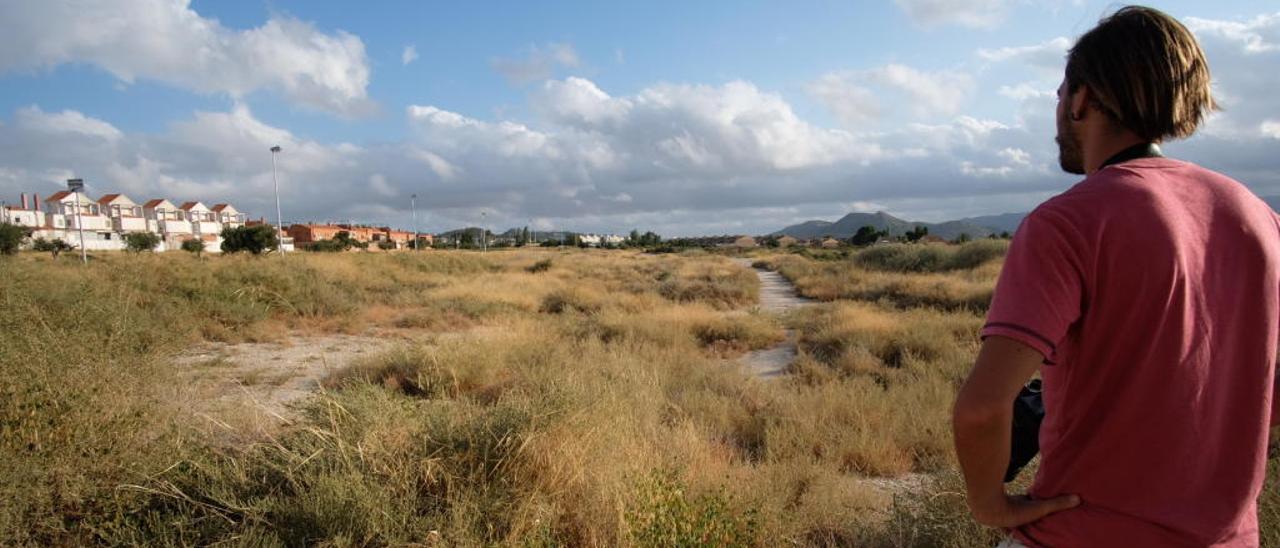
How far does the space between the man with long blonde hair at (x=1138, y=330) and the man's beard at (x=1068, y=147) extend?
Result: 6cm

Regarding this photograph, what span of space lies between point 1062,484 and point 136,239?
66.9m

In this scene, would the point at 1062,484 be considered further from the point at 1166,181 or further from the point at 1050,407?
the point at 1166,181

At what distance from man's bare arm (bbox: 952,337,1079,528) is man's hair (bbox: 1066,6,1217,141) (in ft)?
1.66

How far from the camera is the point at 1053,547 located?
1.18m

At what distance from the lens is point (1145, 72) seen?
1.10 m

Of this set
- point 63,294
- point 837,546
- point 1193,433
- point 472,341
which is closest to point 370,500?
point 837,546

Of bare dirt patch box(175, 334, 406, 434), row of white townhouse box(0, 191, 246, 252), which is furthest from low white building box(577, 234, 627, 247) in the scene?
bare dirt patch box(175, 334, 406, 434)

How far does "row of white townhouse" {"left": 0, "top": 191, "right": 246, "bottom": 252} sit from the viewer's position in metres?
80.6

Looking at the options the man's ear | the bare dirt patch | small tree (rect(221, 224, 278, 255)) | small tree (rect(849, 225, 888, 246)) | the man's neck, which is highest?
small tree (rect(221, 224, 278, 255))

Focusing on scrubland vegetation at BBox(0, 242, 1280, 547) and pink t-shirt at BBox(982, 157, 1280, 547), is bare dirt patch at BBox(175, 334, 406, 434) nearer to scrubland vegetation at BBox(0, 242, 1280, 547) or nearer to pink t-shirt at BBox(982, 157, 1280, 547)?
scrubland vegetation at BBox(0, 242, 1280, 547)

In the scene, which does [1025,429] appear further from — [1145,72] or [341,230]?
[341,230]

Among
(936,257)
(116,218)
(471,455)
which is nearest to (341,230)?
(116,218)

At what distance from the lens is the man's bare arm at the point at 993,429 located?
1.03 metres

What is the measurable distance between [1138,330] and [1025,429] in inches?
14.5
